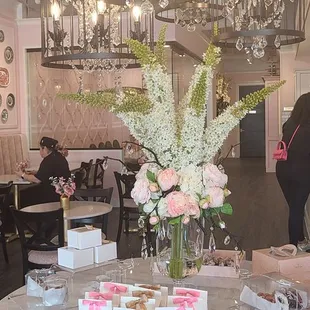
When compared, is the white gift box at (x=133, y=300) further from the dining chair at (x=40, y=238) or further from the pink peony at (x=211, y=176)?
the dining chair at (x=40, y=238)

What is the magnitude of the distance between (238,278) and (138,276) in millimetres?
473

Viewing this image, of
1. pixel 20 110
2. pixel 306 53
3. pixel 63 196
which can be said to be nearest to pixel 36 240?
pixel 63 196

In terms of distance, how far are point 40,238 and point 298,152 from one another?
97.3 inches

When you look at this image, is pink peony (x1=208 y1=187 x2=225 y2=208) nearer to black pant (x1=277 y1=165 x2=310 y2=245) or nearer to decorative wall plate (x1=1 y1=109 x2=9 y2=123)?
black pant (x1=277 y1=165 x2=310 y2=245)

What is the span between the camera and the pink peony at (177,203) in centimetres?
192

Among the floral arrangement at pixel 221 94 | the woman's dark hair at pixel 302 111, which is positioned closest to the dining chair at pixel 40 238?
the woman's dark hair at pixel 302 111

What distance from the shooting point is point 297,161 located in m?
4.99

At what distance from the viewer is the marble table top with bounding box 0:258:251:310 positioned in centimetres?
219

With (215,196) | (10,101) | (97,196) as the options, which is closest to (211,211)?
(215,196)

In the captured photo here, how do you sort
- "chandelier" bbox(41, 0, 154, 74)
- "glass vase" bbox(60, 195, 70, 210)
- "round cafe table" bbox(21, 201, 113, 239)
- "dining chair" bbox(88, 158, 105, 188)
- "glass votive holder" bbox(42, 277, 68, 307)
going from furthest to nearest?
"dining chair" bbox(88, 158, 105, 188), "glass vase" bbox(60, 195, 70, 210), "round cafe table" bbox(21, 201, 113, 239), "chandelier" bbox(41, 0, 154, 74), "glass votive holder" bbox(42, 277, 68, 307)

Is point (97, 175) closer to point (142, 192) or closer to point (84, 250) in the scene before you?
point (84, 250)

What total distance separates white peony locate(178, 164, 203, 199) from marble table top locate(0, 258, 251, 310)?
1.65ft

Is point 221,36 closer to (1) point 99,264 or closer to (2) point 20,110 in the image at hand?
(1) point 99,264

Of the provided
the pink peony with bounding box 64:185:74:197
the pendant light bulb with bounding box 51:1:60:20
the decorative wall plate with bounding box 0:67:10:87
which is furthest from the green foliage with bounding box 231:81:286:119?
the decorative wall plate with bounding box 0:67:10:87
